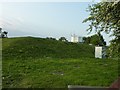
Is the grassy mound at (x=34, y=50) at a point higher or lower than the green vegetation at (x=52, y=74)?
higher

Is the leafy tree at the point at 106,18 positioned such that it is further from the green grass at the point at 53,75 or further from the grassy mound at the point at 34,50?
the grassy mound at the point at 34,50

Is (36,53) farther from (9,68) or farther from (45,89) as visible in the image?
(45,89)

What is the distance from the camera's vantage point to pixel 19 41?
23281 millimetres

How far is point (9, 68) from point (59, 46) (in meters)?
10.8

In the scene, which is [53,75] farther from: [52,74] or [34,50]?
[34,50]

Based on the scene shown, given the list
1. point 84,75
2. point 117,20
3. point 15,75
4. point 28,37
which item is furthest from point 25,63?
point 28,37

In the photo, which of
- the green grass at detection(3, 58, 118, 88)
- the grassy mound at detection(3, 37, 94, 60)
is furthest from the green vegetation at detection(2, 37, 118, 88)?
the grassy mound at detection(3, 37, 94, 60)

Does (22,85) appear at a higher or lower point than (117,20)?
lower

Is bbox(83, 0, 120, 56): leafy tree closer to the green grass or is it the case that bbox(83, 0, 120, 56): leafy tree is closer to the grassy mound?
the green grass

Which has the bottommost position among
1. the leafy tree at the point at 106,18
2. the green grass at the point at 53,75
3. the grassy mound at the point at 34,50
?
the green grass at the point at 53,75

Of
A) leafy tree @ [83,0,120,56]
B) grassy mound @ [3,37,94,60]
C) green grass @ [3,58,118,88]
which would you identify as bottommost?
green grass @ [3,58,118,88]

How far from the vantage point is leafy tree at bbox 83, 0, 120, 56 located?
27.7 feet

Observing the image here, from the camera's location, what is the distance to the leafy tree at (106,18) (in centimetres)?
844

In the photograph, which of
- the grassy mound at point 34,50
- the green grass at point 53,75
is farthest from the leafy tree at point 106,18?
the grassy mound at point 34,50
